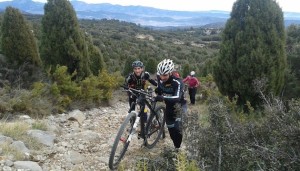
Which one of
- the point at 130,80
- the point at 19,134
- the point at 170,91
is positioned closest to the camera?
the point at 170,91

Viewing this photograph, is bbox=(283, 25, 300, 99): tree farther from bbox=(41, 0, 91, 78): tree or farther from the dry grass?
the dry grass

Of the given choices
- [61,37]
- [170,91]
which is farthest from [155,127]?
[61,37]

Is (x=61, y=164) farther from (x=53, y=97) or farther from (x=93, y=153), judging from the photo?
(x=53, y=97)

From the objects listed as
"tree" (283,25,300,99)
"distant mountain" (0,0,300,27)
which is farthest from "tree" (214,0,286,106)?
"distant mountain" (0,0,300,27)

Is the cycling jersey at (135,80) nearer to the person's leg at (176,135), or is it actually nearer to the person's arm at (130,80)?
the person's arm at (130,80)

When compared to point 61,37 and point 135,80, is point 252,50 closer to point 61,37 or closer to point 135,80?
point 135,80

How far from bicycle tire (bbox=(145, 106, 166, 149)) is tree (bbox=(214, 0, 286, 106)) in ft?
9.28

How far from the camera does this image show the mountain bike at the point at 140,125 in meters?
5.26

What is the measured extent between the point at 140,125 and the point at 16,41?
523cm

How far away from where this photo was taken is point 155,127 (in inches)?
257

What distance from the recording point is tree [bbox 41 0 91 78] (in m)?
9.88

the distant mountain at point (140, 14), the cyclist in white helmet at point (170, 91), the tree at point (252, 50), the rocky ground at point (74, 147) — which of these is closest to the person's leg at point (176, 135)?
the cyclist in white helmet at point (170, 91)

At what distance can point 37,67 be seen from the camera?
9.79 meters

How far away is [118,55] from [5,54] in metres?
26.2
